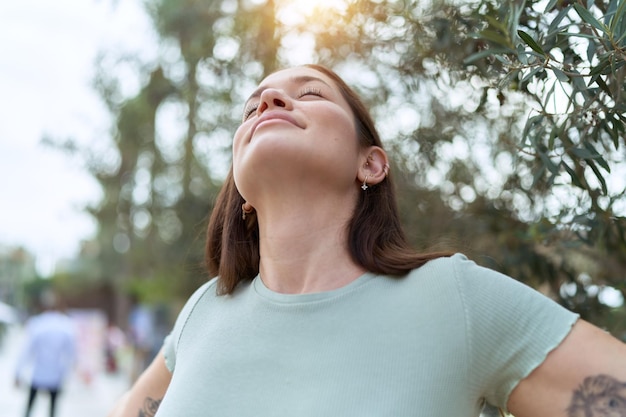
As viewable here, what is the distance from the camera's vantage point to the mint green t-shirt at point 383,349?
1602mm

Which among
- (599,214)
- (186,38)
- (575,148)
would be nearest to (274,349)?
(575,148)

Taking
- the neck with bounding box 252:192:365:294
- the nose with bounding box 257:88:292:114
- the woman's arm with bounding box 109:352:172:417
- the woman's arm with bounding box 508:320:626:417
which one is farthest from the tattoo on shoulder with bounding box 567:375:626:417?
the woman's arm with bounding box 109:352:172:417

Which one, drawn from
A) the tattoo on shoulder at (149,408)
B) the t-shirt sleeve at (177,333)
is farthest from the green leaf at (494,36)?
the tattoo on shoulder at (149,408)

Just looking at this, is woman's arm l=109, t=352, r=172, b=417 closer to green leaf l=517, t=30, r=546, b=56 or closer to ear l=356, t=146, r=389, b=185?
ear l=356, t=146, r=389, b=185

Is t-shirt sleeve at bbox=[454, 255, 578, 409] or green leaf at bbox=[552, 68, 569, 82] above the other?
green leaf at bbox=[552, 68, 569, 82]

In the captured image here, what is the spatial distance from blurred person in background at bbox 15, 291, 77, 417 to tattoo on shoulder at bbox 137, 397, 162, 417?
785 centimetres

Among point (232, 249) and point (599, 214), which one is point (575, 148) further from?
point (232, 249)

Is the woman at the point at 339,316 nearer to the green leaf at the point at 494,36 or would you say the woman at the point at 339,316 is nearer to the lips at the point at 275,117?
the lips at the point at 275,117

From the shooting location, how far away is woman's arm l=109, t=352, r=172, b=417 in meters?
2.29

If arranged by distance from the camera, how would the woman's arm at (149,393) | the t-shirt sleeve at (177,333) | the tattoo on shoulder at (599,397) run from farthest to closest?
the woman's arm at (149,393), the t-shirt sleeve at (177,333), the tattoo on shoulder at (599,397)

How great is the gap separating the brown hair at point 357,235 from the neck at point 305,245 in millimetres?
33

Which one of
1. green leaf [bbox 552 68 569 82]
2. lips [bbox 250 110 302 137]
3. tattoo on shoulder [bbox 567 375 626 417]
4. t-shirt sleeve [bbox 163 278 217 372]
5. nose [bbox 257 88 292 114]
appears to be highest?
green leaf [bbox 552 68 569 82]

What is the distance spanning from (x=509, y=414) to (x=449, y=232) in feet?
9.51

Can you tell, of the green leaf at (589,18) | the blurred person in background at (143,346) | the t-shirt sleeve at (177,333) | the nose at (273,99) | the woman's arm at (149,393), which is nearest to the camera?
the green leaf at (589,18)
